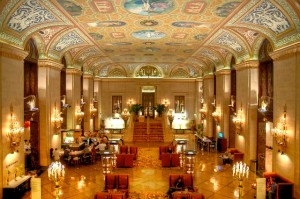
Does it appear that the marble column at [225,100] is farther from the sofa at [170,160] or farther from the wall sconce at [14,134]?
the wall sconce at [14,134]

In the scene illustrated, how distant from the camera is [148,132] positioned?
26.8m

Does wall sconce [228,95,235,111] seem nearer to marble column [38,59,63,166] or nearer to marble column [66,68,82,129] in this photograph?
marble column [66,68,82,129]

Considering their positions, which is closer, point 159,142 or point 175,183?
point 175,183

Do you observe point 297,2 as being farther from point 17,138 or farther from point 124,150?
point 124,150

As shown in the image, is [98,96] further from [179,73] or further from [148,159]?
[148,159]

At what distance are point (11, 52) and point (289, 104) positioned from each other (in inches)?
413

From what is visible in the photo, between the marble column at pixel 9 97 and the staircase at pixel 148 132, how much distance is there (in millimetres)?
14838

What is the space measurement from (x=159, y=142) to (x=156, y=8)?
16551 millimetres

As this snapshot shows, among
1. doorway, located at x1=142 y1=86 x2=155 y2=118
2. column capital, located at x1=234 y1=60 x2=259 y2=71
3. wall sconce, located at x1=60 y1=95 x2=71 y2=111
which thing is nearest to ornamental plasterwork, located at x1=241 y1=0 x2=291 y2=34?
column capital, located at x1=234 y1=60 x2=259 y2=71

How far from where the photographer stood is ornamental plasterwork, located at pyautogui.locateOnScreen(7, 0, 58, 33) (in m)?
9.85

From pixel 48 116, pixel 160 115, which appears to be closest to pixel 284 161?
pixel 48 116

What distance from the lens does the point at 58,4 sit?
9.80 meters

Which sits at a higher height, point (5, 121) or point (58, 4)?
point (58, 4)

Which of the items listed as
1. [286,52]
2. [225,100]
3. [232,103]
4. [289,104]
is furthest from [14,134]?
[225,100]
